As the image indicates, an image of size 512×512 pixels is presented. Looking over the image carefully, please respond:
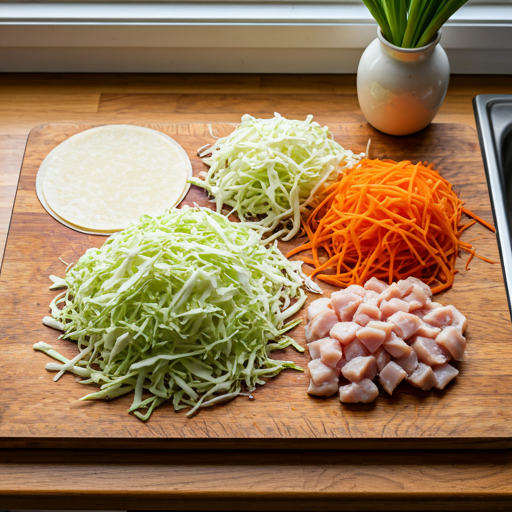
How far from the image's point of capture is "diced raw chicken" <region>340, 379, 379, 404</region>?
154 centimetres

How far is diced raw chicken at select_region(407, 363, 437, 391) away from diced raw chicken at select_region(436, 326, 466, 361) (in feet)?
0.26

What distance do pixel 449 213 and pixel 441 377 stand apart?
0.57 m

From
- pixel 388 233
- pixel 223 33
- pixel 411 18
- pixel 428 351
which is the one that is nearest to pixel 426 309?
pixel 428 351

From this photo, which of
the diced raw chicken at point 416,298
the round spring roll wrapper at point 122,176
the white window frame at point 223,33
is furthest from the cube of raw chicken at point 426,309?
the white window frame at point 223,33

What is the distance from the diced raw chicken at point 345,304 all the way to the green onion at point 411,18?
87cm

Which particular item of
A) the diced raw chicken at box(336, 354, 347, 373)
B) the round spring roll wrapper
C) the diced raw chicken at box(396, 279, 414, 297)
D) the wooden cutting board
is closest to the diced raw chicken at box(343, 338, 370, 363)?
the diced raw chicken at box(336, 354, 347, 373)

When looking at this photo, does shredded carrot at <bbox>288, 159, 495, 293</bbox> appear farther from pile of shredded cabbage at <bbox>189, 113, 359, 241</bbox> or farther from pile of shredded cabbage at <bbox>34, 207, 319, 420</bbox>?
pile of shredded cabbage at <bbox>34, 207, 319, 420</bbox>

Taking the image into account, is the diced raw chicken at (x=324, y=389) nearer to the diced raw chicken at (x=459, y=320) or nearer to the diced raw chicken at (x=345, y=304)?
the diced raw chicken at (x=345, y=304)

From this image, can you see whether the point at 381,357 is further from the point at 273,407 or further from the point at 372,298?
the point at 273,407

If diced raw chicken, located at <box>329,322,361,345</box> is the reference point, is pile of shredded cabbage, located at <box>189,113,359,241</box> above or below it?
above

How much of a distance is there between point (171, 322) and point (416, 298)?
68 cm

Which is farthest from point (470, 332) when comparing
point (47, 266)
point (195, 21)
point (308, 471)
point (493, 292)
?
point (195, 21)

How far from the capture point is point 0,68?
254cm

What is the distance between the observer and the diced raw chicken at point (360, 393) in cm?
154
